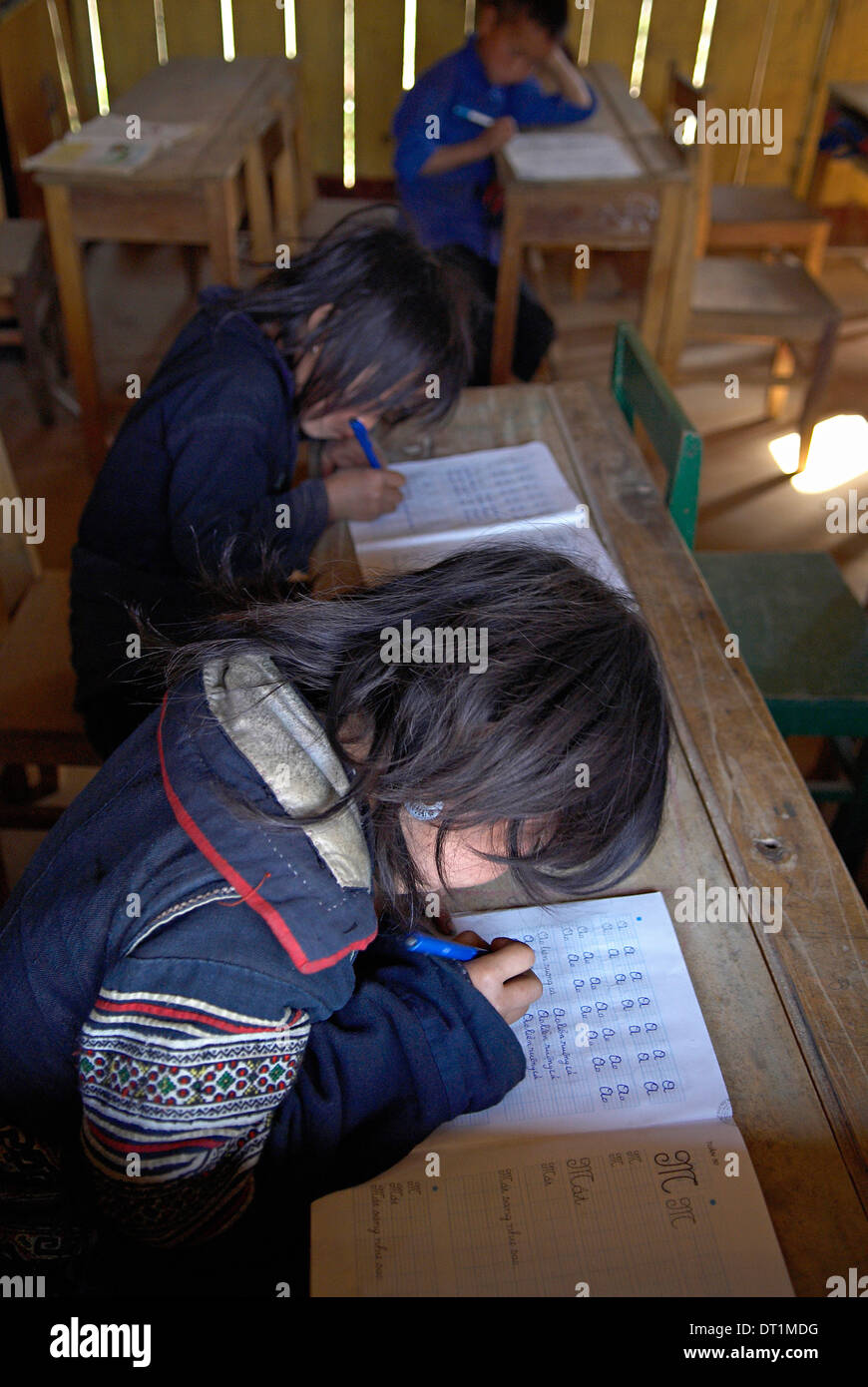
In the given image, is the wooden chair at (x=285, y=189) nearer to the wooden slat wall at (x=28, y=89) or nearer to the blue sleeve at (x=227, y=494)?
the wooden slat wall at (x=28, y=89)

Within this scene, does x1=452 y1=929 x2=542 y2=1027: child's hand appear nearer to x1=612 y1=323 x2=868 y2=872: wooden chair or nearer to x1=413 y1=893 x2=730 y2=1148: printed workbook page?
x1=413 y1=893 x2=730 y2=1148: printed workbook page

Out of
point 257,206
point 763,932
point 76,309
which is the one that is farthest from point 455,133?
point 763,932

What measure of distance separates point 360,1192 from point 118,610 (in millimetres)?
876

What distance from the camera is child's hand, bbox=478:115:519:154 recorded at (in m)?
2.65

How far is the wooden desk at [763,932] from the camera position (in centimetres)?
71

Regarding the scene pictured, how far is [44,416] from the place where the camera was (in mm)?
3139

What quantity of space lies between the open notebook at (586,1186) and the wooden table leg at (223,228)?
7.16ft

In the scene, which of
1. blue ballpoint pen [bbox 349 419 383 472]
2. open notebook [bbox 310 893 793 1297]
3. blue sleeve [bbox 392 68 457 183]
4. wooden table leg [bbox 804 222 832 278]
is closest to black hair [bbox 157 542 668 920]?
open notebook [bbox 310 893 793 1297]

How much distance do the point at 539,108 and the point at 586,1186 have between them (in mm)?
A: 2852

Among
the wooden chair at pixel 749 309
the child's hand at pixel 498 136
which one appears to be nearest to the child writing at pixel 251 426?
the child's hand at pixel 498 136

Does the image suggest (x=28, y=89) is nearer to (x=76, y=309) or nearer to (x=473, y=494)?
(x=76, y=309)

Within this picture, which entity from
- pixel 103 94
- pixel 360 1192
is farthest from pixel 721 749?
pixel 103 94

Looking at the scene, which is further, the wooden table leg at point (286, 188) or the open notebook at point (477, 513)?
the wooden table leg at point (286, 188)

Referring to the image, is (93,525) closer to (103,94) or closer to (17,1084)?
(17,1084)
